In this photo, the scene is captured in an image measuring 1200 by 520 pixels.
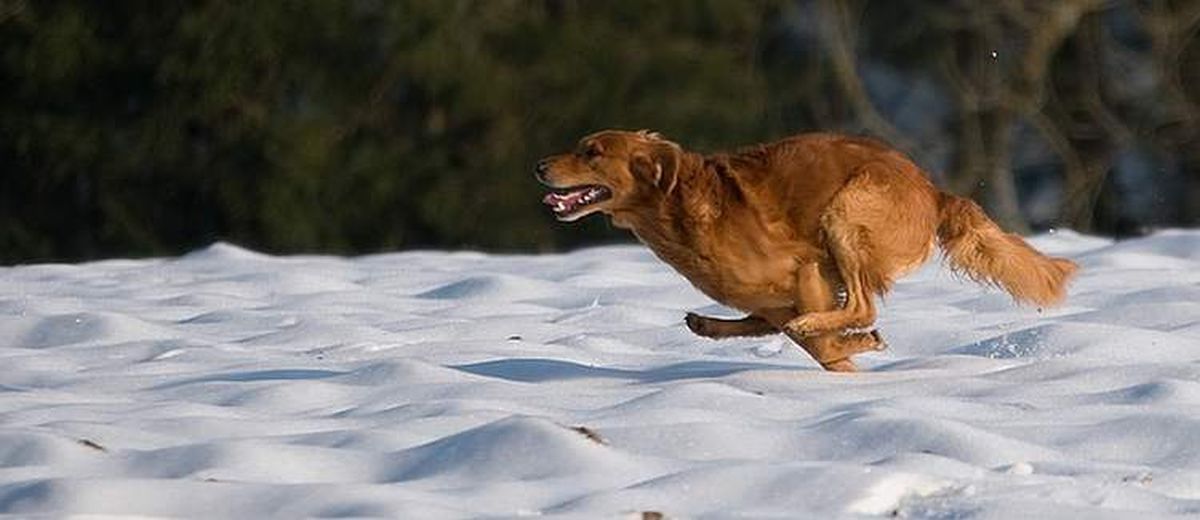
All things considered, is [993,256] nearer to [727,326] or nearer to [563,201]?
[727,326]

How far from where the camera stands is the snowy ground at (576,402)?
6.30 meters

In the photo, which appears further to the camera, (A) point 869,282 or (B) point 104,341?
(B) point 104,341

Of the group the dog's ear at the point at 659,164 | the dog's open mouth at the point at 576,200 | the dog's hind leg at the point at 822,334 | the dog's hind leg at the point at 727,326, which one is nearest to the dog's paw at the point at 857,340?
the dog's hind leg at the point at 822,334

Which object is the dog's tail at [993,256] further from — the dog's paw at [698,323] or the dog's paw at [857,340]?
the dog's paw at [698,323]

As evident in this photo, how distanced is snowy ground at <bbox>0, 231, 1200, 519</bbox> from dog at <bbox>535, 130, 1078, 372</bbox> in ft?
0.66

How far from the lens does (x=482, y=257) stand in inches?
493

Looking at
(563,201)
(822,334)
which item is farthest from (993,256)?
(563,201)

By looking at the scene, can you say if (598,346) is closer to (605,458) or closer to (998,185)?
(605,458)

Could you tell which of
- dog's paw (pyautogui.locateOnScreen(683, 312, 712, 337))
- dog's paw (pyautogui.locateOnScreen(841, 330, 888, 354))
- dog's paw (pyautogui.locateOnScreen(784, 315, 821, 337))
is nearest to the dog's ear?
dog's paw (pyautogui.locateOnScreen(683, 312, 712, 337))

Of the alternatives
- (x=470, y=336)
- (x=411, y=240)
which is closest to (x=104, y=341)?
(x=470, y=336)

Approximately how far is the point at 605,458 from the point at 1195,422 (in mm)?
1455

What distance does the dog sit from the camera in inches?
322

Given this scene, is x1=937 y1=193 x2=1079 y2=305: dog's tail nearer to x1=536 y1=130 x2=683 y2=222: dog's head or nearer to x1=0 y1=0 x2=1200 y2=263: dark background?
x1=536 y1=130 x2=683 y2=222: dog's head

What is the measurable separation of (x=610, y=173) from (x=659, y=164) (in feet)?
0.50
